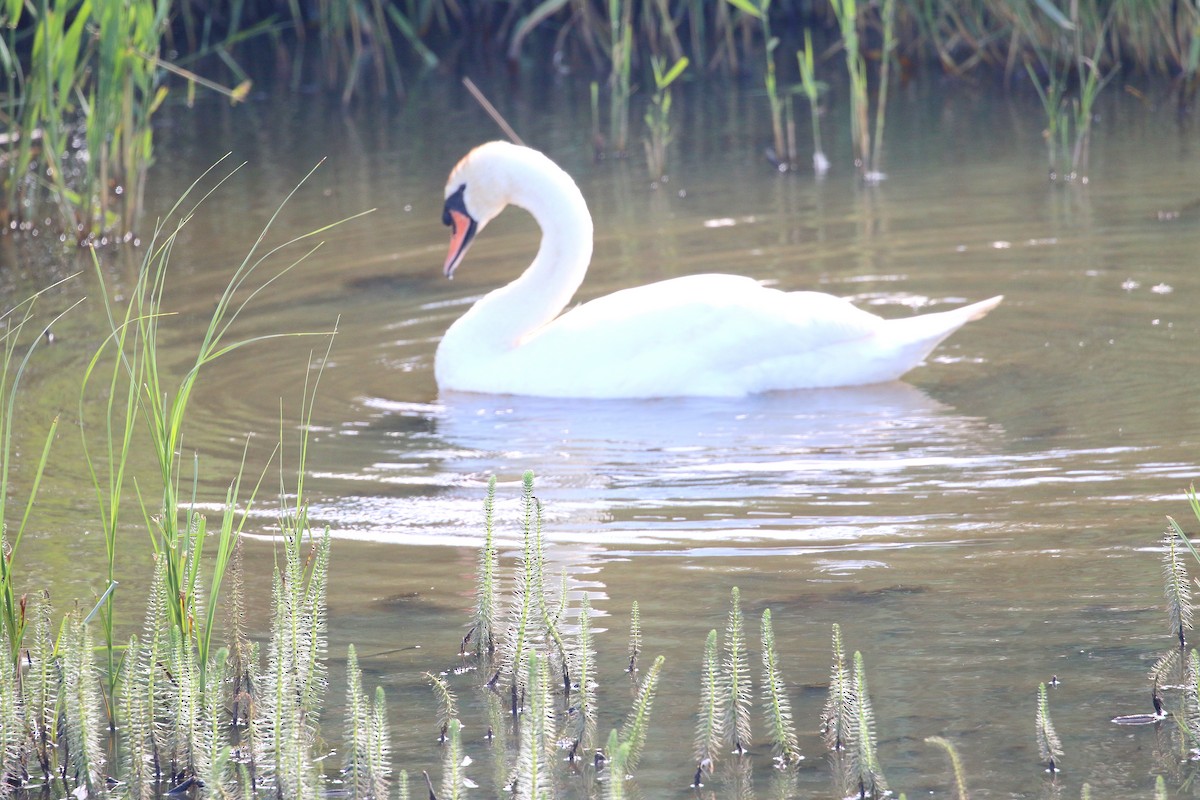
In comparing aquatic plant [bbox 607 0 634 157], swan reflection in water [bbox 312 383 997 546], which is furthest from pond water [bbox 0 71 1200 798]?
aquatic plant [bbox 607 0 634 157]

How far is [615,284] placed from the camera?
25.0ft

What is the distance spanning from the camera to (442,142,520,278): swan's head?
21.4 ft

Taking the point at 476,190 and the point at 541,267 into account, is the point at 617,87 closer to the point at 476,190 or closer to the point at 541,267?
the point at 476,190

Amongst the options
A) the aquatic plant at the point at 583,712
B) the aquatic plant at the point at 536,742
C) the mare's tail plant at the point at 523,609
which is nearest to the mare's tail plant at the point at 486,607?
the mare's tail plant at the point at 523,609

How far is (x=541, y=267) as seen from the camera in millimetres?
6453

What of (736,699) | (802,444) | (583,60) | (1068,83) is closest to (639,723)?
(736,699)

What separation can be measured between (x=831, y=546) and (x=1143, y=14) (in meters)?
7.83

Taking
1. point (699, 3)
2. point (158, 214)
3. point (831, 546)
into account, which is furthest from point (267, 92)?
point (831, 546)

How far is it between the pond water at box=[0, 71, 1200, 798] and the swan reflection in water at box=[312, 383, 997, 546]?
0.02 metres

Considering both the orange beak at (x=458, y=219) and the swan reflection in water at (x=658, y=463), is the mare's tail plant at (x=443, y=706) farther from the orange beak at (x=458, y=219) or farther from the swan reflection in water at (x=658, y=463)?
the orange beak at (x=458, y=219)

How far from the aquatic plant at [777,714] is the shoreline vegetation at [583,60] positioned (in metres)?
5.38

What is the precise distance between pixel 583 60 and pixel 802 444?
32.4 ft

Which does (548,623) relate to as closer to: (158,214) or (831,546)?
(831,546)

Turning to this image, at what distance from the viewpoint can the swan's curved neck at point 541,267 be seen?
20.8 ft
